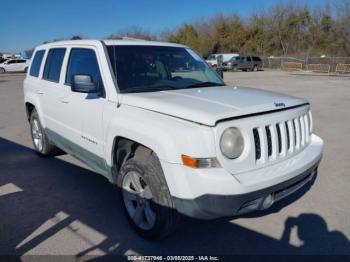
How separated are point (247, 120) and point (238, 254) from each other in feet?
4.12

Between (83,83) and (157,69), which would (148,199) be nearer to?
(83,83)

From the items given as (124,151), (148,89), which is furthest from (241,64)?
(124,151)

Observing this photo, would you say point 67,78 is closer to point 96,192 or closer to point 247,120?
point 96,192

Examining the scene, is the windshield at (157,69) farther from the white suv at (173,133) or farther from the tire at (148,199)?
the tire at (148,199)

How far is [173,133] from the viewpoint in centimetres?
284

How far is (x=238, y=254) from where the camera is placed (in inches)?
124

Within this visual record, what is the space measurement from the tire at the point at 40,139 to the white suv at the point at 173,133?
1.12 meters

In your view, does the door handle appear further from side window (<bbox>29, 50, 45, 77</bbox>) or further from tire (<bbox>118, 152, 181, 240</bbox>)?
tire (<bbox>118, 152, 181, 240</bbox>)

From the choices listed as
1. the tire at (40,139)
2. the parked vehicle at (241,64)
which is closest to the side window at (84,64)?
the tire at (40,139)

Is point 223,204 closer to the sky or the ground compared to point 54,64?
closer to the ground

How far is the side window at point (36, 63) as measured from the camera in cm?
574

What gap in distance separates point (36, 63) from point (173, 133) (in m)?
4.13

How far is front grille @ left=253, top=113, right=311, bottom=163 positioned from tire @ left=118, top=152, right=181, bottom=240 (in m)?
0.89

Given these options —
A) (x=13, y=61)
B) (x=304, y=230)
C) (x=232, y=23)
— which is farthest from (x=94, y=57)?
(x=232, y=23)
